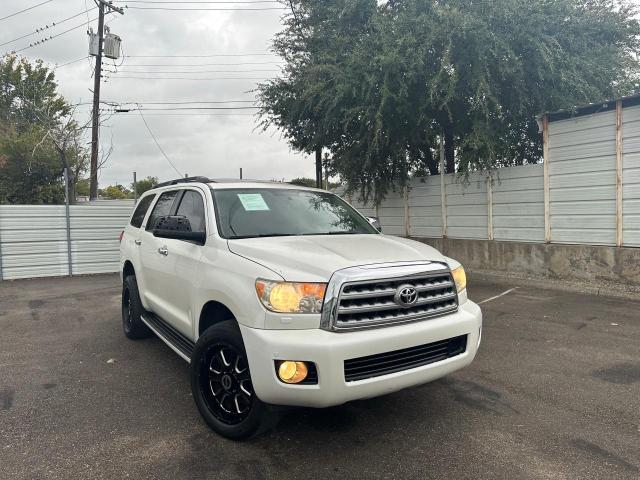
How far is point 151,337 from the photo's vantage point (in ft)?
19.2

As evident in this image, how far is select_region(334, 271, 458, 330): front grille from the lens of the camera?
9.29 feet

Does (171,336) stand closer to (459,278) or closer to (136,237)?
(136,237)

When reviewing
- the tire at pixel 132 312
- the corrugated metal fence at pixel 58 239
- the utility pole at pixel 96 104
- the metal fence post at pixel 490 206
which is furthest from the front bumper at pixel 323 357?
the utility pole at pixel 96 104

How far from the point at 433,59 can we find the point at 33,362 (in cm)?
853

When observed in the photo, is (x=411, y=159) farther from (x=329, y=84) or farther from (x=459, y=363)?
(x=459, y=363)

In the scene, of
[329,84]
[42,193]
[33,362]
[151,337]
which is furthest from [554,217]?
[42,193]

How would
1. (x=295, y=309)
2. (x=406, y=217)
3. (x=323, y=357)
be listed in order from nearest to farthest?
(x=323, y=357) → (x=295, y=309) → (x=406, y=217)

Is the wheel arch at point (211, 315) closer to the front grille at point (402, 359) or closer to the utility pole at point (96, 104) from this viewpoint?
the front grille at point (402, 359)

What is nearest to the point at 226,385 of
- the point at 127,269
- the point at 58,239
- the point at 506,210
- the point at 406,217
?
the point at 127,269

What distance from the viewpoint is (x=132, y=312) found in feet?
18.0

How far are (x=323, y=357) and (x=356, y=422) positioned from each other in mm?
1021

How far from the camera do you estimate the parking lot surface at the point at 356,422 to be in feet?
9.31

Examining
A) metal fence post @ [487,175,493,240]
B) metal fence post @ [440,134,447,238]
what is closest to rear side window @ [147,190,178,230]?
metal fence post @ [487,175,493,240]

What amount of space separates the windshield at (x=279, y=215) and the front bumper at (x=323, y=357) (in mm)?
1054
